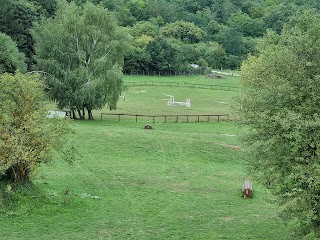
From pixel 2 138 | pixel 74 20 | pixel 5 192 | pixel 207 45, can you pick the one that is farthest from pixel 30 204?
pixel 207 45

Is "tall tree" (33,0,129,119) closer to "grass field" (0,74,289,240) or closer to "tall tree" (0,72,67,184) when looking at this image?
"grass field" (0,74,289,240)

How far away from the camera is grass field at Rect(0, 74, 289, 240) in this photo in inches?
792

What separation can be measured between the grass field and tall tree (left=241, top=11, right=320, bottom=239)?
381 cm

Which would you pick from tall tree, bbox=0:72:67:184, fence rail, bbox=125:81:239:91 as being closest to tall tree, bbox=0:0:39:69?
fence rail, bbox=125:81:239:91

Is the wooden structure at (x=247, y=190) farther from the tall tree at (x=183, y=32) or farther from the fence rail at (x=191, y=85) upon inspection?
the tall tree at (x=183, y=32)

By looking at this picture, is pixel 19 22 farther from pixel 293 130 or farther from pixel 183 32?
pixel 183 32

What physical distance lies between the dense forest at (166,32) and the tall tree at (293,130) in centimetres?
3902

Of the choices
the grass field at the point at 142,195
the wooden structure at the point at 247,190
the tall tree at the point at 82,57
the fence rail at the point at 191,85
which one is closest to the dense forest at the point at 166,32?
the fence rail at the point at 191,85

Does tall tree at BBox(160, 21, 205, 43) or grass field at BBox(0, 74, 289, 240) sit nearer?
grass field at BBox(0, 74, 289, 240)

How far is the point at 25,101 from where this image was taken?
75.0 ft

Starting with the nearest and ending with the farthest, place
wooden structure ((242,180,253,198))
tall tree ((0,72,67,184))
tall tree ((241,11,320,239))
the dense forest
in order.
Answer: tall tree ((241,11,320,239)) → tall tree ((0,72,67,184)) → wooden structure ((242,180,253,198)) → the dense forest

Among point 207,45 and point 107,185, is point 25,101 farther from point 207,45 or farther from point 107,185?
point 207,45

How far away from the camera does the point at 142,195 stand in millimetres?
25188

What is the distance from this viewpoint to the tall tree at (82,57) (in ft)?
147
